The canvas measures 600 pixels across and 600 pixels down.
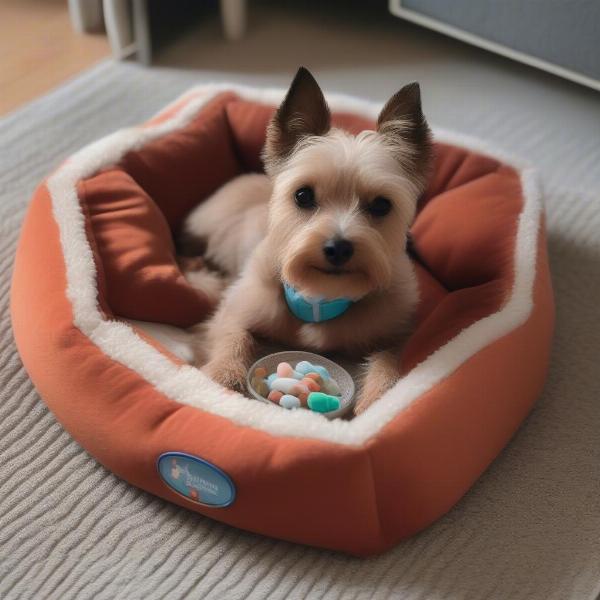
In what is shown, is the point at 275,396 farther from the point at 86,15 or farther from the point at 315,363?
the point at 86,15

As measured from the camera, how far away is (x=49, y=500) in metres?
2.09

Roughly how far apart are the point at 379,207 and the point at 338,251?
167 millimetres

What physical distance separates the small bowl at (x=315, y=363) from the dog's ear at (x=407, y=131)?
52 centimetres

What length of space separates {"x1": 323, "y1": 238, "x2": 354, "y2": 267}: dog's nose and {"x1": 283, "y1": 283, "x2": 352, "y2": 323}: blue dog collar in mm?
215

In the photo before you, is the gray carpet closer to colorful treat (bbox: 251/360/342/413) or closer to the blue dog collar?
colorful treat (bbox: 251/360/342/413)

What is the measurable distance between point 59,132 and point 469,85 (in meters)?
1.67

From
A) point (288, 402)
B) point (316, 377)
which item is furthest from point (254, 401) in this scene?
point (316, 377)

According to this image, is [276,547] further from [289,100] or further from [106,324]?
[289,100]

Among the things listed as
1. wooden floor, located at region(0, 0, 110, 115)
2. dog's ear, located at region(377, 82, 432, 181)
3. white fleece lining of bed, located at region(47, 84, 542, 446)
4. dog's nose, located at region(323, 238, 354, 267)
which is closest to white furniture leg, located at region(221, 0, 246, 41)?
wooden floor, located at region(0, 0, 110, 115)

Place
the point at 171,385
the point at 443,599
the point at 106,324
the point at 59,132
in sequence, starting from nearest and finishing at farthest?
the point at 443,599 < the point at 171,385 < the point at 106,324 < the point at 59,132

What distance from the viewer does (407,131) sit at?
7.09 feet

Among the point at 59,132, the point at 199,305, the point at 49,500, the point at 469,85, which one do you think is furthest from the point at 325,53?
the point at 49,500

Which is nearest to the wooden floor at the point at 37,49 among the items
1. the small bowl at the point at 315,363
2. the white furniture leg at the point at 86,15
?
the white furniture leg at the point at 86,15

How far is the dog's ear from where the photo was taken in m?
2.14
